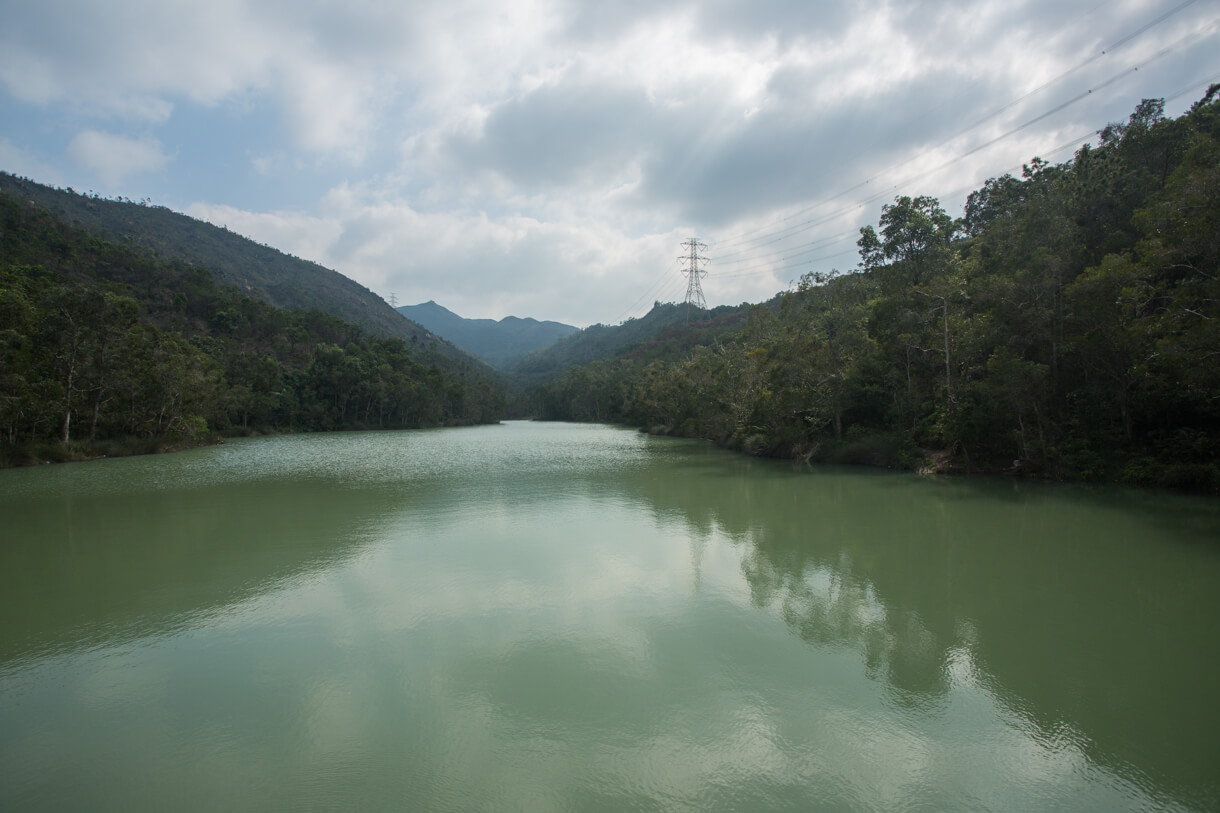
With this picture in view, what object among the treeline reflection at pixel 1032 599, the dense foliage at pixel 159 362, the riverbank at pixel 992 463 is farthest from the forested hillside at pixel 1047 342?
the dense foliage at pixel 159 362

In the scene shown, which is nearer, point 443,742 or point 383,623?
point 443,742

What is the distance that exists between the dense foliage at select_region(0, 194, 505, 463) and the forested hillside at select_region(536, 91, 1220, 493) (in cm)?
2912

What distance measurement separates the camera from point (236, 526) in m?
11.7

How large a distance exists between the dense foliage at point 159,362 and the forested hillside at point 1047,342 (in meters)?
29.1

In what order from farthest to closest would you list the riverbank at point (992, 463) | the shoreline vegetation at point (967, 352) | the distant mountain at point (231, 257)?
the distant mountain at point (231, 257)
the riverbank at point (992, 463)
the shoreline vegetation at point (967, 352)

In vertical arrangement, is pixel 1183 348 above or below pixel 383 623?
above

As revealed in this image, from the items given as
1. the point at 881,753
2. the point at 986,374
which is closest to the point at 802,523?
the point at 881,753

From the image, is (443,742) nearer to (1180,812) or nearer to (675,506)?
(1180,812)

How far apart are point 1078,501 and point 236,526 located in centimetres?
1856

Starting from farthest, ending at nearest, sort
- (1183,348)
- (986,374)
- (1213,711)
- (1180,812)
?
(986,374), (1183,348), (1213,711), (1180,812)

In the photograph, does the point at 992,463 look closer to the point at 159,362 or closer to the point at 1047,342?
the point at 1047,342

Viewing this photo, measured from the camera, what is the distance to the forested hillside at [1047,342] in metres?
12.8

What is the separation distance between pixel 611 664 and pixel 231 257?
5030 inches

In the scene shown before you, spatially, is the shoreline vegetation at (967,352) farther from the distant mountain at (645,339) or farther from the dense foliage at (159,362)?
the distant mountain at (645,339)
